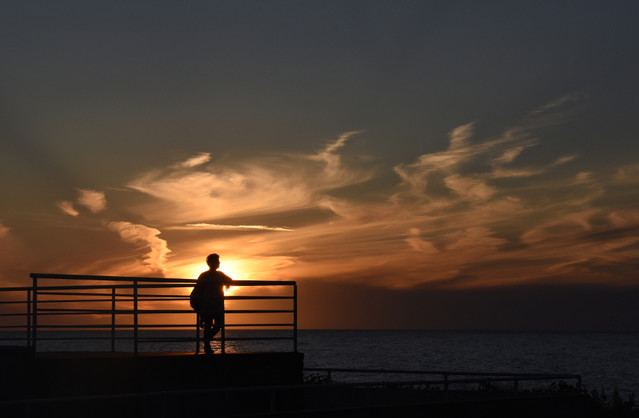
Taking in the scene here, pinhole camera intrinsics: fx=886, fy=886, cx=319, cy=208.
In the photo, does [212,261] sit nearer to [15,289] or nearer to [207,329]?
[207,329]

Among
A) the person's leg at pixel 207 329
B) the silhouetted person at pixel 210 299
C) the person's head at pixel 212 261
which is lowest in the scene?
the person's leg at pixel 207 329

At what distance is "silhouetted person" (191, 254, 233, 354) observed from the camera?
1680cm

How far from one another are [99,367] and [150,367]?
941mm

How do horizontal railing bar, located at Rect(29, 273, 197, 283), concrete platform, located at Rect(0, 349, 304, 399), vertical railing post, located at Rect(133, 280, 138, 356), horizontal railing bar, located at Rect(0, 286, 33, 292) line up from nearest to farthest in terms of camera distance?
concrete platform, located at Rect(0, 349, 304, 399) → horizontal railing bar, located at Rect(29, 273, 197, 283) → vertical railing post, located at Rect(133, 280, 138, 356) → horizontal railing bar, located at Rect(0, 286, 33, 292)

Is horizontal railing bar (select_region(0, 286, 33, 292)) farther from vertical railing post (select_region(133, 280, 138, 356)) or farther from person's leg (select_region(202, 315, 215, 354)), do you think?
person's leg (select_region(202, 315, 215, 354))

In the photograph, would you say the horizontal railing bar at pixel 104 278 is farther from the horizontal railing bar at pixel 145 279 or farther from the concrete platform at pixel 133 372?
the concrete platform at pixel 133 372

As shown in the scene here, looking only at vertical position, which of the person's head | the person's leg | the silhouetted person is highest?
the person's head

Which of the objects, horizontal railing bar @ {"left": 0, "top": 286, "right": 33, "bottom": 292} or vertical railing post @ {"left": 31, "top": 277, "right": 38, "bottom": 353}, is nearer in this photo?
vertical railing post @ {"left": 31, "top": 277, "right": 38, "bottom": 353}

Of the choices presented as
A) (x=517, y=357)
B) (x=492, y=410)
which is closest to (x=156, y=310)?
(x=492, y=410)

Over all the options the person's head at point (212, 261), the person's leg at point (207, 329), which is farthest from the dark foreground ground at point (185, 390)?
the person's head at point (212, 261)

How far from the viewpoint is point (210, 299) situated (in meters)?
16.8

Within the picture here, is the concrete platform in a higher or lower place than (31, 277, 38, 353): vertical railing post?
lower

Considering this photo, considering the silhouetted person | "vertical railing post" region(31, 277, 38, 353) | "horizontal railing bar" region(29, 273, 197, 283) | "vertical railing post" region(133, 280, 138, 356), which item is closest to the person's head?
the silhouetted person

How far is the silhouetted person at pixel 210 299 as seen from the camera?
16797 millimetres
